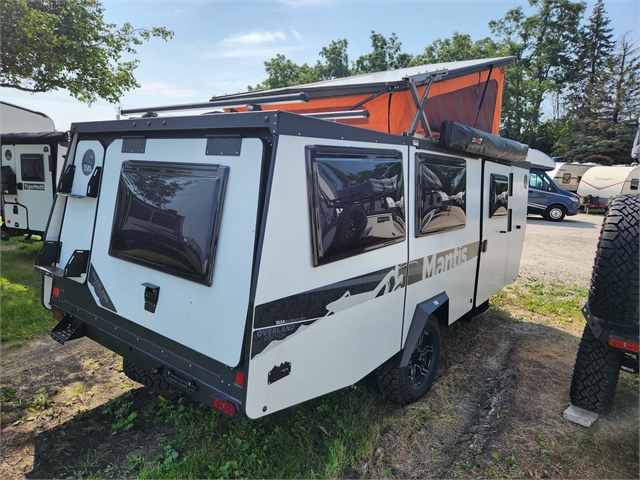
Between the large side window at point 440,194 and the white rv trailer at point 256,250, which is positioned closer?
the white rv trailer at point 256,250

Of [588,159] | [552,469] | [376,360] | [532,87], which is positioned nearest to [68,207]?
[376,360]

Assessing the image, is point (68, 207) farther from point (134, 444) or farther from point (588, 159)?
point (588, 159)

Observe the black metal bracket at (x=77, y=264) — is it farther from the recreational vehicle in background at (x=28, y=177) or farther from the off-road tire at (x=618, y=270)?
the recreational vehicle in background at (x=28, y=177)

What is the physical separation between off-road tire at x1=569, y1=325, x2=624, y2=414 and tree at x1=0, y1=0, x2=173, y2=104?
35.5 ft

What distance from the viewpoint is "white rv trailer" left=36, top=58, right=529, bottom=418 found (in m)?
2.25

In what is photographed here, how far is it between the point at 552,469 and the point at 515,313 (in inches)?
136

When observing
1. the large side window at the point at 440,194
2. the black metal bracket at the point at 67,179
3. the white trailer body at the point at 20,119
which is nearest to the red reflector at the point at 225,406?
the large side window at the point at 440,194

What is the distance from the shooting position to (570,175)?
2189 centimetres

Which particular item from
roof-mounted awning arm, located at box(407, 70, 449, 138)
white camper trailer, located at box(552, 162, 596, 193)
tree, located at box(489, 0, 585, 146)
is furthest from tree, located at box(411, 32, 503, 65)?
roof-mounted awning arm, located at box(407, 70, 449, 138)

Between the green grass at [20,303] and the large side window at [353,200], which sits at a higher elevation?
the large side window at [353,200]

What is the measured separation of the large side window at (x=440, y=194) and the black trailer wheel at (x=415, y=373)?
90cm

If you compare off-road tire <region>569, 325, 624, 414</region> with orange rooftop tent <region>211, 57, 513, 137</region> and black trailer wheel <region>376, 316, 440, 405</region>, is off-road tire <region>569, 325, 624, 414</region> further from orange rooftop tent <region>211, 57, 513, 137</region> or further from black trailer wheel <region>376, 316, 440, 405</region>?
orange rooftop tent <region>211, 57, 513, 137</region>

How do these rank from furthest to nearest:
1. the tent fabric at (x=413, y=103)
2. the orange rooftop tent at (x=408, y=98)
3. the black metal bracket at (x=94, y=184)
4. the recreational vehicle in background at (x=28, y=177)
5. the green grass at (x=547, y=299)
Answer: the recreational vehicle in background at (x=28, y=177), the green grass at (x=547, y=299), the tent fabric at (x=413, y=103), the orange rooftop tent at (x=408, y=98), the black metal bracket at (x=94, y=184)

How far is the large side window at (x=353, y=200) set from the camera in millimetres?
2443
